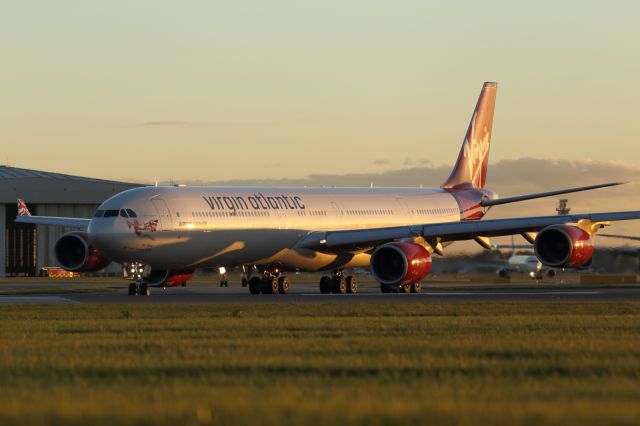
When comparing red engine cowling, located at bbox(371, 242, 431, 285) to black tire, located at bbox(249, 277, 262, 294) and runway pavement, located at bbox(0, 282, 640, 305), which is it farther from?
black tire, located at bbox(249, 277, 262, 294)

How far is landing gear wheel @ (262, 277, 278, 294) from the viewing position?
4909 cm

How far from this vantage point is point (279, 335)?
76.4 ft

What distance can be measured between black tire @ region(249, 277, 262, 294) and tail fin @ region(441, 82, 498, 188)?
13.3 metres

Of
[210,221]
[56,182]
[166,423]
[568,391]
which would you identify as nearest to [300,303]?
[210,221]

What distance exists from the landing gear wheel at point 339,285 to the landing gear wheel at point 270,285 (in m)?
2.63

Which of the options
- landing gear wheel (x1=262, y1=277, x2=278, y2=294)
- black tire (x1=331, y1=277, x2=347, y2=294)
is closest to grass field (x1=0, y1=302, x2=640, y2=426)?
landing gear wheel (x1=262, y1=277, x2=278, y2=294)

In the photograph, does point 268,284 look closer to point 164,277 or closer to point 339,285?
point 339,285

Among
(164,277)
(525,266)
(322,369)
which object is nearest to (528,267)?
(525,266)

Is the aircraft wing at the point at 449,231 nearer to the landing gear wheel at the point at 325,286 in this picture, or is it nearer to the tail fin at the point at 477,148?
the landing gear wheel at the point at 325,286

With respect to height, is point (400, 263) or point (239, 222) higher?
point (239, 222)

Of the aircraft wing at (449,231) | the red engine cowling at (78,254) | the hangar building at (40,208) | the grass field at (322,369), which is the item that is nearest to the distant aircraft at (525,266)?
the hangar building at (40,208)

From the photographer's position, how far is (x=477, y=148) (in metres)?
61.5

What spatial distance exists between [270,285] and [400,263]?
18.9 ft

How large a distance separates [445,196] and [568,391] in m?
43.4
